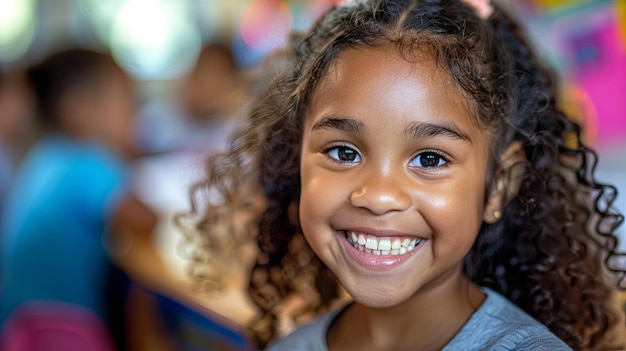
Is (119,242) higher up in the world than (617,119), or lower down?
lower down

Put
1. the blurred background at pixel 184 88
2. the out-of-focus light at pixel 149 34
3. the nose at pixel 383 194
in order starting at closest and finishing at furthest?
the nose at pixel 383 194
the blurred background at pixel 184 88
the out-of-focus light at pixel 149 34

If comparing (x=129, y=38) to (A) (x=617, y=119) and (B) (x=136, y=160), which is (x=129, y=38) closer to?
(B) (x=136, y=160)

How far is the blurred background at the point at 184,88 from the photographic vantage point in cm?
191

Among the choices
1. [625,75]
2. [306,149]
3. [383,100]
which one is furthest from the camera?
[625,75]

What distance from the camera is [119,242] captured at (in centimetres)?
240

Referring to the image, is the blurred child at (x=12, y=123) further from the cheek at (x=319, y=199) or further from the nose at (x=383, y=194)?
the nose at (x=383, y=194)

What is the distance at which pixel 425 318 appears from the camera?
1.12 metres

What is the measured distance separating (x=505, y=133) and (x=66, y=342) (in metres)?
1.30

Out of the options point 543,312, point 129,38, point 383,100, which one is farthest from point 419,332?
point 129,38

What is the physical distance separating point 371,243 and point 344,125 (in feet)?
0.50

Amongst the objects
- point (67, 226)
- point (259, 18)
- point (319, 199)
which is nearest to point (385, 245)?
point (319, 199)

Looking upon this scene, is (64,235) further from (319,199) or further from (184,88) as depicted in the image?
(184,88)

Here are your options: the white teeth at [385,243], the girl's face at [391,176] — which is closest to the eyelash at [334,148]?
the girl's face at [391,176]

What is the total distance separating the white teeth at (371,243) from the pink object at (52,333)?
1.17 metres
